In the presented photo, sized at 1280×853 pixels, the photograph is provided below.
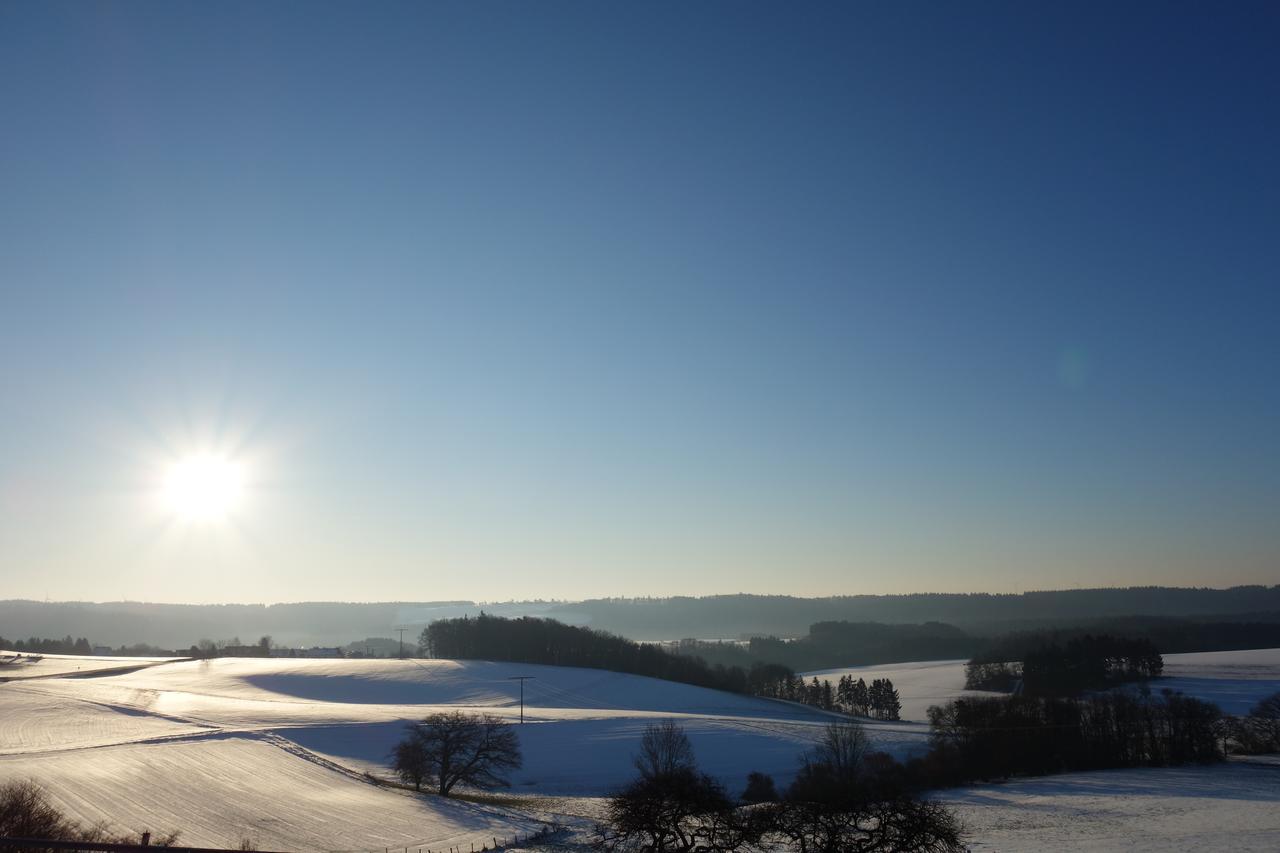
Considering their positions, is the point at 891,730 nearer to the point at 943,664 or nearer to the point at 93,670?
the point at 943,664

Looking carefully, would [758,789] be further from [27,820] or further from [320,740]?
[27,820]

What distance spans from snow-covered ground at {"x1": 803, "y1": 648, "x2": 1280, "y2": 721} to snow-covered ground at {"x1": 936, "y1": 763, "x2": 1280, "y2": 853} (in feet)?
150

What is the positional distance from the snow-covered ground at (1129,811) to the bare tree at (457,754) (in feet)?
105

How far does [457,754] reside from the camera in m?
56.2

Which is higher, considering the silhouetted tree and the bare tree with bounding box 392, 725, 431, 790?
the bare tree with bounding box 392, 725, 431, 790

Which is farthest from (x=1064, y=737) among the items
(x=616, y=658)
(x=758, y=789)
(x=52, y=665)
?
(x=52, y=665)

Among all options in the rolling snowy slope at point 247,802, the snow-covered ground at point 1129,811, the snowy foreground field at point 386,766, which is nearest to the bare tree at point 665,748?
the snowy foreground field at point 386,766

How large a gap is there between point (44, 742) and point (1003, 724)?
280 feet

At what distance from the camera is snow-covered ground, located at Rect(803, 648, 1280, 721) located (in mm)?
105562

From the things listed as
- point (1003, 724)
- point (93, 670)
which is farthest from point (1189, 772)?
point (93, 670)

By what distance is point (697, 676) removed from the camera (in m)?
141

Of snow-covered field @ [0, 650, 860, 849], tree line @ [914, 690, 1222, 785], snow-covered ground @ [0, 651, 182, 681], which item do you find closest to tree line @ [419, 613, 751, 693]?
snow-covered field @ [0, 650, 860, 849]

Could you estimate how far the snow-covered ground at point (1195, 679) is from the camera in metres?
106

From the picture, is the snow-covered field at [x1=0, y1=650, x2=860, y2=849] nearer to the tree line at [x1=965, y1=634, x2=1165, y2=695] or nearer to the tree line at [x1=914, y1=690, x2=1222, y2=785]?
the tree line at [x1=914, y1=690, x2=1222, y2=785]
